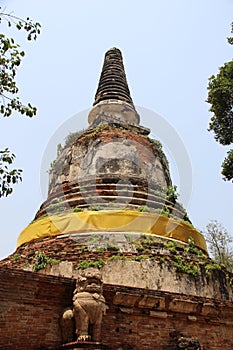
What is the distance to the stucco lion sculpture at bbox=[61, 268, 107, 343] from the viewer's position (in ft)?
21.4

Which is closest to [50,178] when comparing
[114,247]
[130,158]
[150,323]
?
[130,158]

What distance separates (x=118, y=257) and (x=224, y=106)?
15.1 ft

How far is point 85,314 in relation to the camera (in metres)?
6.59

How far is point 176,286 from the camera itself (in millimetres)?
9000

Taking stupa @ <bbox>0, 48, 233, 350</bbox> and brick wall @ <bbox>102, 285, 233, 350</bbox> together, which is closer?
stupa @ <bbox>0, 48, 233, 350</bbox>

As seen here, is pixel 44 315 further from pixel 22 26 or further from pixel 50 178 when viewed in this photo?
pixel 50 178

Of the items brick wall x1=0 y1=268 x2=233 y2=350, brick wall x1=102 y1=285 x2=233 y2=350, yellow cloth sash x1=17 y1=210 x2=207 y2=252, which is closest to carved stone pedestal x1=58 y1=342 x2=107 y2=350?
brick wall x1=0 y1=268 x2=233 y2=350

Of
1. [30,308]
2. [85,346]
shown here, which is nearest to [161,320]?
[85,346]

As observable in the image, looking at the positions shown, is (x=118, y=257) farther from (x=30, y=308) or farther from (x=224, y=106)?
(x=224, y=106)

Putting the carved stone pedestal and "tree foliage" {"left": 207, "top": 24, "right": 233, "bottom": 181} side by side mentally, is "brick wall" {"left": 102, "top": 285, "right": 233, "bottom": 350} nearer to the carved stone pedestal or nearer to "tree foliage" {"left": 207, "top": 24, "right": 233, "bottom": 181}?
the carved stone pedestal

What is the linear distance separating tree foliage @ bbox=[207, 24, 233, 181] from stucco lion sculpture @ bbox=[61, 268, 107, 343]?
502 cm

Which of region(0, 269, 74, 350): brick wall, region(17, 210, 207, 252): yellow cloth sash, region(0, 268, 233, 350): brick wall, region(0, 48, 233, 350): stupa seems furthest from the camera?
region(17, 210, 207, 252): yellow cloth sash

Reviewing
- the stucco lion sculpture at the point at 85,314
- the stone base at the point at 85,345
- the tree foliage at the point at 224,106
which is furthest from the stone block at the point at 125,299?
the tree foliage at the point at 224,106

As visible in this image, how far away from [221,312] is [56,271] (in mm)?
3459
